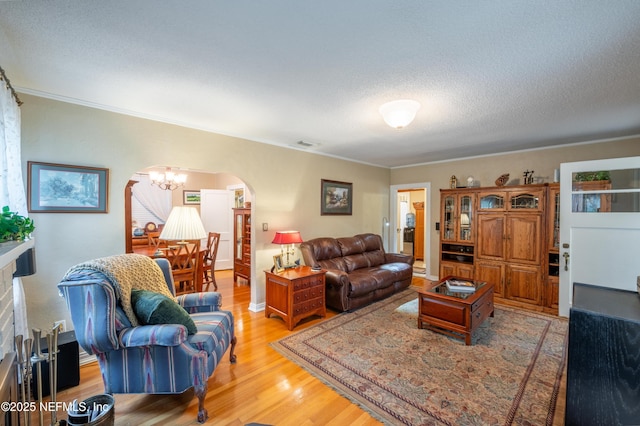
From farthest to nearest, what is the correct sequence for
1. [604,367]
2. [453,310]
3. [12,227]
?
1. [453,310]
2. [12,227]
3. [604,367]

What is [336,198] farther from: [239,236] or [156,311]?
[156,311]

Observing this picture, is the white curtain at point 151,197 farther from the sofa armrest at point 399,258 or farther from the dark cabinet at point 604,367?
the dark cabinet at point 604,367

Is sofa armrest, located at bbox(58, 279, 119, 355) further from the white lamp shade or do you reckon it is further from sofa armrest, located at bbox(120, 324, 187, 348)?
the white lamp shade

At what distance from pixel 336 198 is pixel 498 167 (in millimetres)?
3002

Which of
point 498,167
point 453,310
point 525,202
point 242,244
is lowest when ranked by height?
point 453,310

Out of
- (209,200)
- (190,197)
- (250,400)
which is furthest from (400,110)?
(190,197)

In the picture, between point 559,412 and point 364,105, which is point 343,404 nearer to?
point 559,412

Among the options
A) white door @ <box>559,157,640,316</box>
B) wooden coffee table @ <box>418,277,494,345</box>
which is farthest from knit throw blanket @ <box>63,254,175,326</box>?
white door @ <box>559,157,640,316</box>

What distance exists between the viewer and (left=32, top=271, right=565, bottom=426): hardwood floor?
1.90 meters

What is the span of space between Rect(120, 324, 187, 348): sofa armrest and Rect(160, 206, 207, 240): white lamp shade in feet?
5.16

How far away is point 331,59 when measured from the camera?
1880 millimetres

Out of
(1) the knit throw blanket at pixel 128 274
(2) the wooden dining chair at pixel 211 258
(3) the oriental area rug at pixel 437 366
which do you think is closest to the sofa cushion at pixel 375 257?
(3) the oriental area rug at pixel 437 366

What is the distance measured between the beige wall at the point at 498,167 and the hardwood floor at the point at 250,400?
3586 mm

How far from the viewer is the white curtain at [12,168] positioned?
1856 mm
